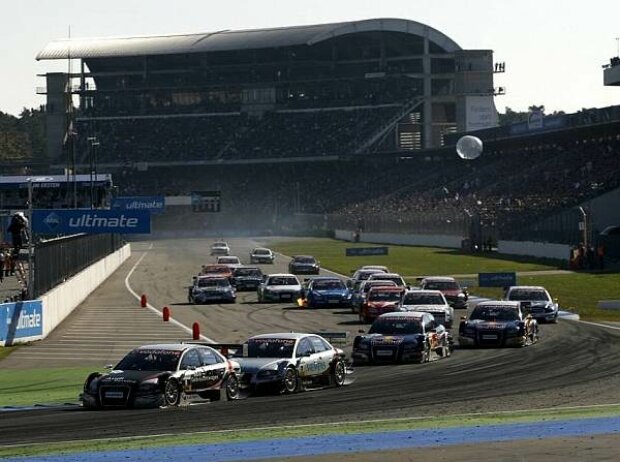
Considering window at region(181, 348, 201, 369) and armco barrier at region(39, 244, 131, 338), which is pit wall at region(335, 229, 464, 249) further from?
window at region(181, 348, 201, 369)

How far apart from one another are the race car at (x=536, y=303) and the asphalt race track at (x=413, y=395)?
0.97m

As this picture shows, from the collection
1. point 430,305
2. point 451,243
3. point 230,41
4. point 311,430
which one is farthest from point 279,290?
point 230,41

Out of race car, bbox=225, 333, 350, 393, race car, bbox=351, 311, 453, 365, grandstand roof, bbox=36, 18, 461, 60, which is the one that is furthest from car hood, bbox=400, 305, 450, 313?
grandstand roof, bbox=36, 18, 461, 60

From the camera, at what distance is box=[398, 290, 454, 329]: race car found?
139 ft

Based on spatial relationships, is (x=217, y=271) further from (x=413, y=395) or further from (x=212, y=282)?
(x=413, y=395)

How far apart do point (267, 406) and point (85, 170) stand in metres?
140

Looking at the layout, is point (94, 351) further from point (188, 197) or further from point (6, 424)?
point (188, 197)

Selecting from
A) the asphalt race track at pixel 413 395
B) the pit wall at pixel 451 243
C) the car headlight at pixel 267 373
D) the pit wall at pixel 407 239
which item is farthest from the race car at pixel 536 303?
the pit wall at pixel 407 239

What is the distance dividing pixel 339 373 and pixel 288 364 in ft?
5.97

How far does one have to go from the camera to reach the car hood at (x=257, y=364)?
26.9 meters

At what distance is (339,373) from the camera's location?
28.5 meters

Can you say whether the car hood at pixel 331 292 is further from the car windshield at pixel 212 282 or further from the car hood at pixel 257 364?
the car hood at pixel 257 364

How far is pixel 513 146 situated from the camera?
132 m

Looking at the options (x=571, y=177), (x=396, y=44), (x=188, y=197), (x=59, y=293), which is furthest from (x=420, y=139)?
(x=59, y=293)
